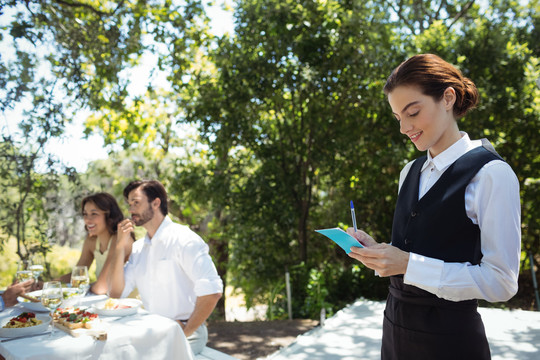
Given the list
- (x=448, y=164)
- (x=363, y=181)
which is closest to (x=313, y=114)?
(x=363, y=181)

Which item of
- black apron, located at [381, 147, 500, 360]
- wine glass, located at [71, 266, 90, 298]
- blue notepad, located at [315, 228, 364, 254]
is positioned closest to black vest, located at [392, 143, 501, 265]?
black apron, located at [381, 147, 500, 360]

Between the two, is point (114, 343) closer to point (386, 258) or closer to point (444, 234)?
point (386, 258)

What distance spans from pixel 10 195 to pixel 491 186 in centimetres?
557

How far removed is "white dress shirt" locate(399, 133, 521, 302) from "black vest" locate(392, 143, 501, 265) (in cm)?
4

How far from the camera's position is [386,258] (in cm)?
136

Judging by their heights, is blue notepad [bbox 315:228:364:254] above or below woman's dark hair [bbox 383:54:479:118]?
below

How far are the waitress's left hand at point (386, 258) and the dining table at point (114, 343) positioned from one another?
128 cm

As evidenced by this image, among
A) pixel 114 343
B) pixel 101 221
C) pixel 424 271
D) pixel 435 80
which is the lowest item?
pixel 114 343

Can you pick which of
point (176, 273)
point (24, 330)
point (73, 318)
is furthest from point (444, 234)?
point (176, 273)

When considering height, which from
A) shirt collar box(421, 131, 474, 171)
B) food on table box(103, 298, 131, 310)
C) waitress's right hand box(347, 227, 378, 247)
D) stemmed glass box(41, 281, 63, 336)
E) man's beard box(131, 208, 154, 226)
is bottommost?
food on table box(103, 298, 131, 310)

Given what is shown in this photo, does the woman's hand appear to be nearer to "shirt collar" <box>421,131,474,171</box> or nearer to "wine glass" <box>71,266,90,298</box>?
"wine glass" <box>71,266,90,298</box>

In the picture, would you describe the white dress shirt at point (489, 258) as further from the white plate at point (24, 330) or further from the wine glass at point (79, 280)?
the wine glass at point (79, 280)

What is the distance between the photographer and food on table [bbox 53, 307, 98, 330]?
2074 mm

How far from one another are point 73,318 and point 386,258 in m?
1.57
